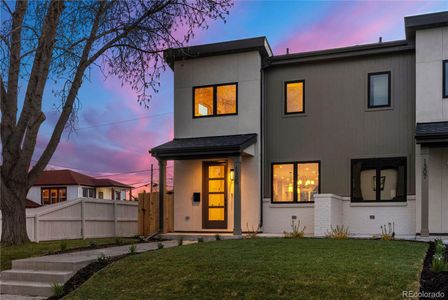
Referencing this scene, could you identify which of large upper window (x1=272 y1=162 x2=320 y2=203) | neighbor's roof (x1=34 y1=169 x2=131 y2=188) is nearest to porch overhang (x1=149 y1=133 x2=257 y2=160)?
large upper window (x1=272 y1=162 x2=320 y2=203)

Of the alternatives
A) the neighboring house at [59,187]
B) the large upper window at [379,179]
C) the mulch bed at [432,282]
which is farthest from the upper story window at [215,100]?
the neighboring house at [59,187]

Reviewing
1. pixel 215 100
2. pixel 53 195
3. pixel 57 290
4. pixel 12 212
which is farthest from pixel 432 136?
pixel 53 195

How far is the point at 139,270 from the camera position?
25.9 feet

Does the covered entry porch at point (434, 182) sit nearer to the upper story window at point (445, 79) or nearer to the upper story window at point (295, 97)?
the upper story window at point (445, 79)

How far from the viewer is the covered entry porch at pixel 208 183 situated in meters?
14.6

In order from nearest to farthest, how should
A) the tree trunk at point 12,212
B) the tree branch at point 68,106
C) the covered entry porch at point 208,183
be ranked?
the tree trunk at point 12,212 → the tree branch at point 68,106 → the covered entry porch at point 208,183

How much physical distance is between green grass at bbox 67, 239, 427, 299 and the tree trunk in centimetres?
558

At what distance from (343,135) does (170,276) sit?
346 inches

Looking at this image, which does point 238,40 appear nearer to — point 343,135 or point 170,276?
point 343,135

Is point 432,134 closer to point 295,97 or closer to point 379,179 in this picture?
point 379,179

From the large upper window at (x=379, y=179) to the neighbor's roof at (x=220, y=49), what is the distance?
4712 millimetres

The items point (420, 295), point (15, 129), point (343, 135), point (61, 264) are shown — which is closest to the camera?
point (420, 295)

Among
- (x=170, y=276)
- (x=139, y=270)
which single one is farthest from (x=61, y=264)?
(x=170, y=276)

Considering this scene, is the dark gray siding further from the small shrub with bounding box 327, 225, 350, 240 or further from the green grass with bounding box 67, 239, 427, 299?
the green grass with bounding box 67, 239, 427, 299
